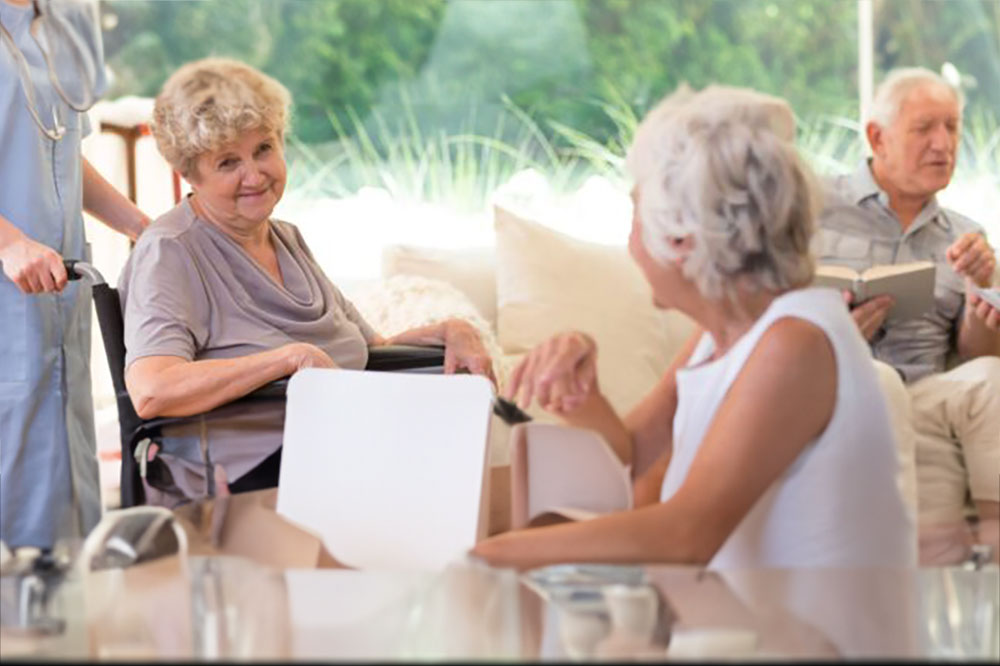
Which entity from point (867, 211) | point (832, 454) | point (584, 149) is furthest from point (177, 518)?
point (584, 149)

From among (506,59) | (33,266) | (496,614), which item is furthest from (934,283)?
(506,59)

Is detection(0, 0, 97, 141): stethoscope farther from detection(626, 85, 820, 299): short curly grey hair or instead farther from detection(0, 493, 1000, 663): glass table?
detection(626, 85, 820, 299): short curly grey hair

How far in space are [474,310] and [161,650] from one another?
4.29 feet

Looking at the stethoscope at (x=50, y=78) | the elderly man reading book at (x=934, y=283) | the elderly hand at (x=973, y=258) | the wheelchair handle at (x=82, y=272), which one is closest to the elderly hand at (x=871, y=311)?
the elderly man reading book at (x=934, y=283)

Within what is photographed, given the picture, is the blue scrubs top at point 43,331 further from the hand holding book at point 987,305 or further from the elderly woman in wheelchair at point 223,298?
the hand holding book at point 987,305

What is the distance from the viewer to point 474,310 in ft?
7.54

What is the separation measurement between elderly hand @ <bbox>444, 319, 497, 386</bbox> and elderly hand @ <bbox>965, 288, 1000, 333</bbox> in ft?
2.34

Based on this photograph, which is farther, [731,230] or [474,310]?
[474,310]

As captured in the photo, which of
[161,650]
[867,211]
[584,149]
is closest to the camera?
[161,650]

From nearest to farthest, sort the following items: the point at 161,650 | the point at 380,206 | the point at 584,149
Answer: the point at 161,650 < the point at 380,206 < the point at 584,149

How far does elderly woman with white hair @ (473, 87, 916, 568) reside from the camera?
1.29m

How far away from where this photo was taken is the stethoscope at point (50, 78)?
8.13 ft

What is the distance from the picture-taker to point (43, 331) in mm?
2547

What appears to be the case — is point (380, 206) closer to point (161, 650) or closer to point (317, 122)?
point (317, 122)
